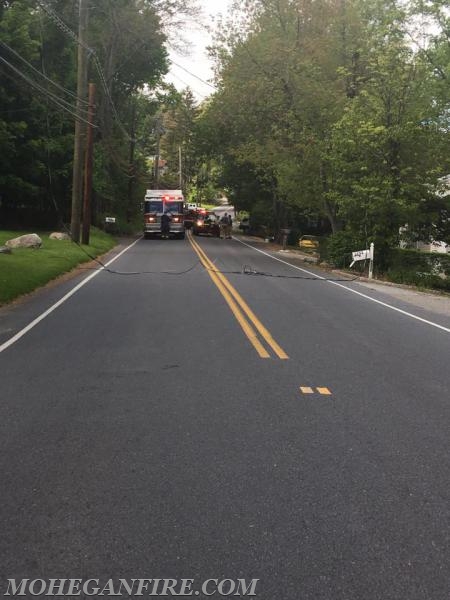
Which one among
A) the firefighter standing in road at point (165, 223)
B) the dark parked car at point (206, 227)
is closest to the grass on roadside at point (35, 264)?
the firefighter standing in road at point (165, 223)

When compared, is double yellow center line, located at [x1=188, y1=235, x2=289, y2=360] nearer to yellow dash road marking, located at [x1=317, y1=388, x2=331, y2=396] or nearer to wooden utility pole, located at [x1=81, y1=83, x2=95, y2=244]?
yellow dash road marking, located at [x1=317, y1=388, x2=331, y2=396]

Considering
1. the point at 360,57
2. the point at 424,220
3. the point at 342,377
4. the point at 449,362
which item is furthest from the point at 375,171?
the point at 342,377

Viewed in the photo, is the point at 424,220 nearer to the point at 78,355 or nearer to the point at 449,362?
the point at 449,362

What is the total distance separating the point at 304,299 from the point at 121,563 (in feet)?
37.8

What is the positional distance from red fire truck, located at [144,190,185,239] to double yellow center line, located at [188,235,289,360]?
2235cm

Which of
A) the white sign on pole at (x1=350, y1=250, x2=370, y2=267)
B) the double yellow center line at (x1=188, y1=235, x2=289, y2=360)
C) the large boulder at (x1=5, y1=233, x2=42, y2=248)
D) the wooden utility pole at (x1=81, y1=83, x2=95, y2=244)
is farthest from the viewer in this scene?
the wooden utility pole at (x1=81, y1=83, x2=95, y2=244)

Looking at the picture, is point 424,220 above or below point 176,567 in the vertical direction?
above

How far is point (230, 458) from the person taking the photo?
4508 millimetres

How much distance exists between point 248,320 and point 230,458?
633 centimetres

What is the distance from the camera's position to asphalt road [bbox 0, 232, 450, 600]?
3152 mm

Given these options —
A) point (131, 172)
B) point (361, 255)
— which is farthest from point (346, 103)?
point (131, 172)

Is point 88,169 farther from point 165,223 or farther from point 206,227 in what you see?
point 206,227

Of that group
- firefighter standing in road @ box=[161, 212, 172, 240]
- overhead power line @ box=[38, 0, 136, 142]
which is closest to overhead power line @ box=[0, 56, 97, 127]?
overhead power line @ box=[38, 0, 136, 142]

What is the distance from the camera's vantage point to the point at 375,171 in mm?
22656
